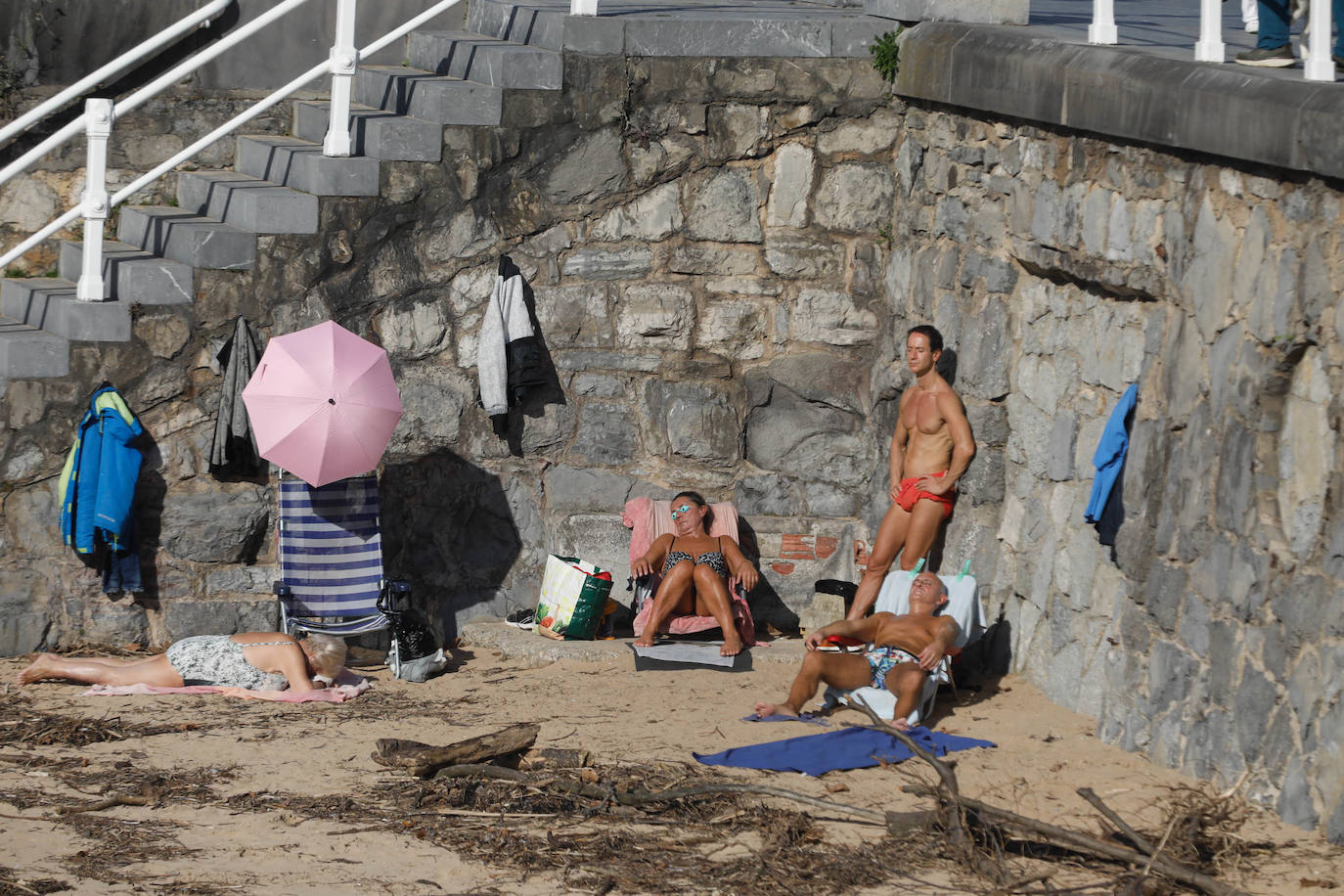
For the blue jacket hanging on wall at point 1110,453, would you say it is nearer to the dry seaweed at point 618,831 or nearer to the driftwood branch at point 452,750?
the dry seaweed at point 618,831

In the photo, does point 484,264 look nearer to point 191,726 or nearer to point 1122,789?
point 191,726

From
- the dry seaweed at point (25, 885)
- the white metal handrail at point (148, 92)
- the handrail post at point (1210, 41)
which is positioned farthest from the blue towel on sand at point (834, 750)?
the white metal handrail at point (148, 92)

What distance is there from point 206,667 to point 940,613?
319 cm

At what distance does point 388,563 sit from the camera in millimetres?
8828

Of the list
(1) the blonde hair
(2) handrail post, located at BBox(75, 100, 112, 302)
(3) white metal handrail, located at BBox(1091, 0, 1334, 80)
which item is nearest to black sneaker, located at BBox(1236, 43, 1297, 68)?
(3) white metal handrail, located at BBox(1091, 0, 1334, 80)

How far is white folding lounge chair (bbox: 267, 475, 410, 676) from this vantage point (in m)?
8.40

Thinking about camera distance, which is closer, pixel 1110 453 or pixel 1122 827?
pixel 1122 827

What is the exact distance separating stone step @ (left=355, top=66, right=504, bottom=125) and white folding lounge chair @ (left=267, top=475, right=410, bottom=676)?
179 cm

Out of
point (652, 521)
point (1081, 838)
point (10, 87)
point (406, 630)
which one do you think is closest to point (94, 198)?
point (10, 87)

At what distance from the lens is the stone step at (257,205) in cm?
841

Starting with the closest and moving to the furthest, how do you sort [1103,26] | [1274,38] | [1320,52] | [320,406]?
[1320,52], [1274,38], [1103,26], [320,406]

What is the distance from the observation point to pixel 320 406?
7906 mm

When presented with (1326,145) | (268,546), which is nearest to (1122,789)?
(1326,145)

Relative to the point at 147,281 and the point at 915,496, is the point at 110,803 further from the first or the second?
the point at 915,496
